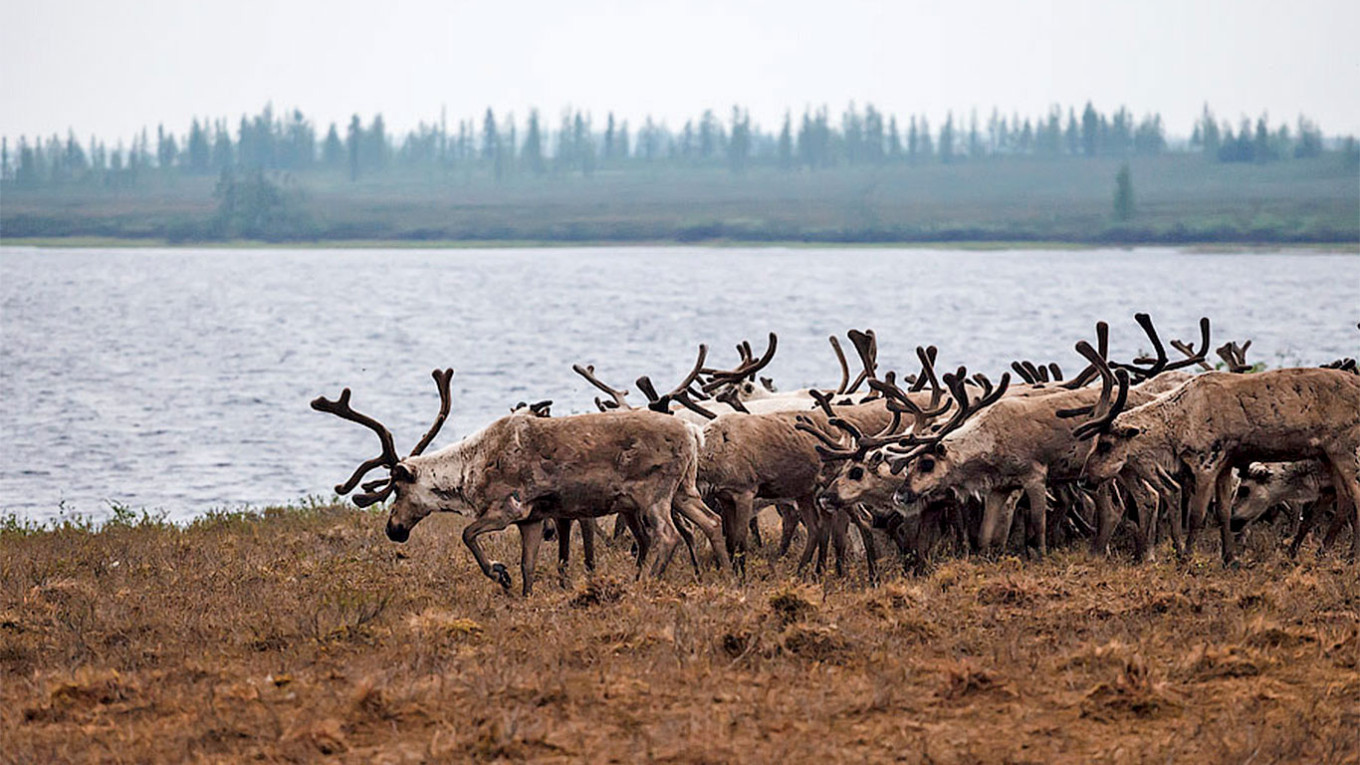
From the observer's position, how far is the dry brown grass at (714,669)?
815 cm

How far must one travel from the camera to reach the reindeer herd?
12539mm

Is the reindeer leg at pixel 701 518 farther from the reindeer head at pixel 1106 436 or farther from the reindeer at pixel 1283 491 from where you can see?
the reindeer at pixel 1283 491

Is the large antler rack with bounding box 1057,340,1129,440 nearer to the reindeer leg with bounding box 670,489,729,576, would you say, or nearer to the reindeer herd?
the reindeer herd

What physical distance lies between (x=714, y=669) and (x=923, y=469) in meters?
4.55

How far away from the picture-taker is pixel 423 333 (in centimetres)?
7406

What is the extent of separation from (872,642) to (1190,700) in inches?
75.1

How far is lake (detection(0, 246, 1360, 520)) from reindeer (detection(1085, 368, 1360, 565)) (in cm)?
1649

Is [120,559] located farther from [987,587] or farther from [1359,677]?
[1359,677]

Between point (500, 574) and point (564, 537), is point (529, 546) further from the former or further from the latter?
point (564, 537)

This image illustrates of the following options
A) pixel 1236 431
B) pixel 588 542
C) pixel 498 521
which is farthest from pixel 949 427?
pixel 498 521

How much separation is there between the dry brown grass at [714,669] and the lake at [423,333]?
601 inches

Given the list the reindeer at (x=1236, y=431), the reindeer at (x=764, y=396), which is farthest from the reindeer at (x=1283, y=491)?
the reindeer at (x=764, y=396)

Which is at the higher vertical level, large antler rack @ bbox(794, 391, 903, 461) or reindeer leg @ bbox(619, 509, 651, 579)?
large antler rack @ bbox(794, 391, 903, 461)

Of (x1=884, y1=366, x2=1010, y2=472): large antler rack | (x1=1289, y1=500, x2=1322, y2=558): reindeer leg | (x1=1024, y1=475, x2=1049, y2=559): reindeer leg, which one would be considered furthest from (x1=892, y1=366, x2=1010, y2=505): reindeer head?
(x1=1289, y1=500, x2=1322, y2=558): reindeer leg
